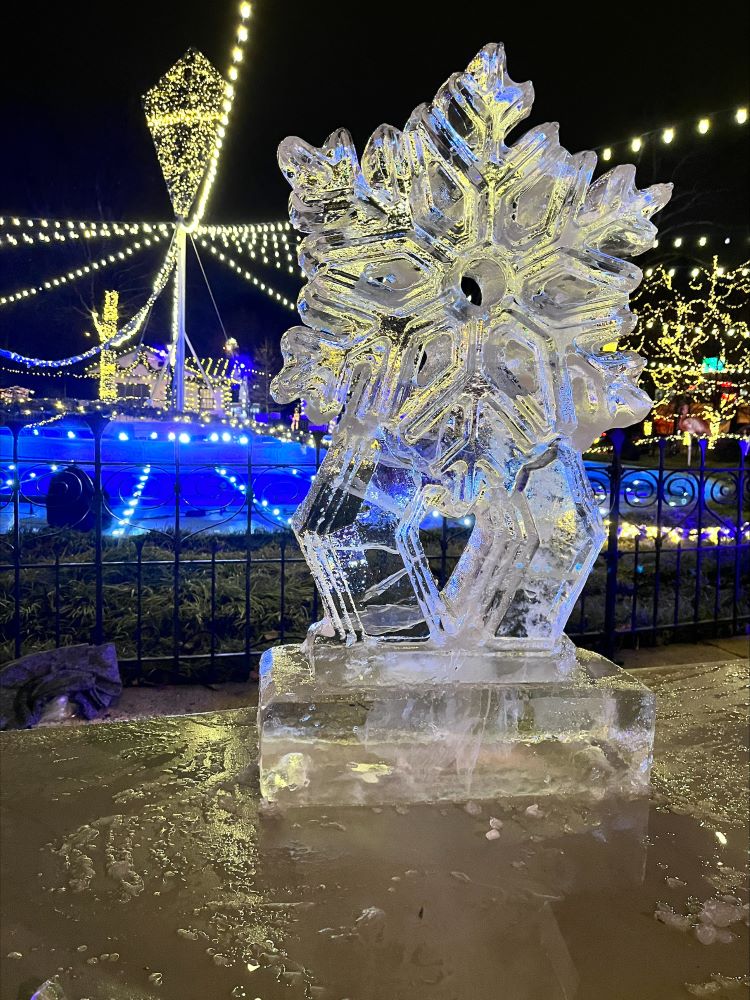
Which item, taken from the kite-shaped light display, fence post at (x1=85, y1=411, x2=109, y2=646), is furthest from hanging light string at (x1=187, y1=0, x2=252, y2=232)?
fence post at (x1=85, y1=411, x2=109, y2=646)

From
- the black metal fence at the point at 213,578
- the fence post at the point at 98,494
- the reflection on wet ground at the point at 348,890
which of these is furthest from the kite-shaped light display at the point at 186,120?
the reflection on wet ground at the point at 348,890

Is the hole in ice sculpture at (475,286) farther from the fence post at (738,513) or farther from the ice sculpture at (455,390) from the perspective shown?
the fence post at (738,513)

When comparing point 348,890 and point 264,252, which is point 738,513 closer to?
Result: point 348,890

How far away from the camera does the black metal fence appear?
4.23 meters

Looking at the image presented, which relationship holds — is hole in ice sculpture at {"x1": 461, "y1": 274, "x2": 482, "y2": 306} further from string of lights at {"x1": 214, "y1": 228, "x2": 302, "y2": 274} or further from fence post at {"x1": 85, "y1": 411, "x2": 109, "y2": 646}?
string of lights at {"x1": 214, "y1": 228, "x2": 302, "y2": 274}

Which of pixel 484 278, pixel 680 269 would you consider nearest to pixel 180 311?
pixel 680 269

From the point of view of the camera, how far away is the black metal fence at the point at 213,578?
4230mm

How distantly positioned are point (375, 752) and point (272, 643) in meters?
3.12

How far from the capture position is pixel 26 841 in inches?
61.4

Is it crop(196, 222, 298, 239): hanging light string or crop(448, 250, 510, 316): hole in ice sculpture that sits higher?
crop(196, 222, 298, 239): hanging light string

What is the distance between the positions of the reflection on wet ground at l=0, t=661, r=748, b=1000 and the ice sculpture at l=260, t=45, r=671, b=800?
24 centimetres

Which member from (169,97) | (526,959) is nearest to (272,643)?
(526,959)

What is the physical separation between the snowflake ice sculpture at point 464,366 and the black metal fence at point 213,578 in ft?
6.09

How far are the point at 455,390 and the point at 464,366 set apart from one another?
8 centimetres
